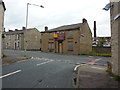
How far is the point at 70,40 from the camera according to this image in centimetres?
2997

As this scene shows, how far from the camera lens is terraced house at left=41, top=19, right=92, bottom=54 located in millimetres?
28823

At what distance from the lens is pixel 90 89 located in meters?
5.21

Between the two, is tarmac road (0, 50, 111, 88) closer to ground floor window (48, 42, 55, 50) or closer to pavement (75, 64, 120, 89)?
pavement (75, 64, 120, 89)

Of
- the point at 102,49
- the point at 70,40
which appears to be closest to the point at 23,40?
the point at 70,40

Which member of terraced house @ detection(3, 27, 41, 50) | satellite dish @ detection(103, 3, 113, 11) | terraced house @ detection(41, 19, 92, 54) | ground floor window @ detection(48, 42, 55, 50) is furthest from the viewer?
terraced house @ detection(3, 27, 41, 50)

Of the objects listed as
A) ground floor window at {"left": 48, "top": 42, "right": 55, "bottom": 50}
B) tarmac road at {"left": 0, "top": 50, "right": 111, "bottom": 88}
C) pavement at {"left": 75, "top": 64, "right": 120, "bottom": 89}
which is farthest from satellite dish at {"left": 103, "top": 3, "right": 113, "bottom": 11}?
ground floor window at {"left": 48, "top": 42, "right": 55, "bottom": 50}

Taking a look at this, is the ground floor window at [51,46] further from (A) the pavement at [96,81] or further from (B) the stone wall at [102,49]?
(A) the pavement at [96,81]

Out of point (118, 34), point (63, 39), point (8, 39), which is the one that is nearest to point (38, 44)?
point (8, 39)

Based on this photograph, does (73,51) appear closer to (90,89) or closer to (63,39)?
(63,39)

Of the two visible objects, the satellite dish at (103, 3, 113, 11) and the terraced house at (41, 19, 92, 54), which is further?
the terraced house at (41, 19, 92, 54)

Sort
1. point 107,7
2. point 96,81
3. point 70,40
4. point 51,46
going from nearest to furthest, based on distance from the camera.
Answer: point 96,81 → point 107,7 → point 70,40 → point 51,46

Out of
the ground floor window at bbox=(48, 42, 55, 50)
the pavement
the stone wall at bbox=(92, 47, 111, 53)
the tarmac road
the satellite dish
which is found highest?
the satellite dish

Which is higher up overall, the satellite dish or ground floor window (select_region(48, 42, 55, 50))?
A: the satellite dish

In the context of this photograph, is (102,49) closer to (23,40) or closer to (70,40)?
(70,40)
